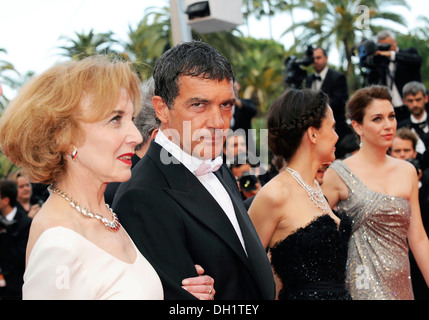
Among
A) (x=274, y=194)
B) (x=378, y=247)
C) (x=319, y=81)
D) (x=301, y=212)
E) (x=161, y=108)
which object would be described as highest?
(x=319, y=81)

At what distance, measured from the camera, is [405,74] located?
6.83 metres

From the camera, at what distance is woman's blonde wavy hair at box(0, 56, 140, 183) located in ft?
5.98

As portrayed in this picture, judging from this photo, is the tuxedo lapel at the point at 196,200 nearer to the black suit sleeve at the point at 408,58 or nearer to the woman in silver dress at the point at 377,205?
the woman in silver dress at the point at 377,205

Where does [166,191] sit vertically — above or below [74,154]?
below

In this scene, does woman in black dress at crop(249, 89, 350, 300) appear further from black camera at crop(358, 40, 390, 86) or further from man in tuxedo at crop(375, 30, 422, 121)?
man in tuxedo at crop(375, 30, 422, 121)

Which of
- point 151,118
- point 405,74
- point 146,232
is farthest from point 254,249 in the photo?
point 405,74

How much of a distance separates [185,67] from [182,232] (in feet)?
2.37

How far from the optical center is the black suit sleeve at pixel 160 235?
6.63ft

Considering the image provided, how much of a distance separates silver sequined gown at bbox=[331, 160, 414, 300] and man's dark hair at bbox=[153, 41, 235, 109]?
6.50 ft

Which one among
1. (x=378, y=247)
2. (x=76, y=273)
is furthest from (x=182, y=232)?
(x=378, y=247)

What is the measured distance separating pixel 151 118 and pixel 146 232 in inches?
50.1

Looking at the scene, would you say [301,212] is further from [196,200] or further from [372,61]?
[372,61]

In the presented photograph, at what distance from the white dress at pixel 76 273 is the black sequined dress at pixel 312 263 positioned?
1280mm

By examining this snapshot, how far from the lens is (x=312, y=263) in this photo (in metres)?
3.00
